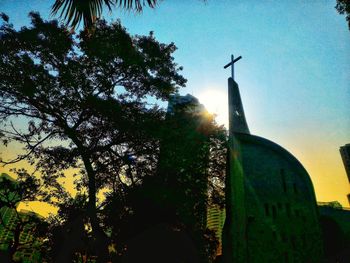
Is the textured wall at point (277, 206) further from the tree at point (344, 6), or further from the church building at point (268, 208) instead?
the tree at point (344, 6)

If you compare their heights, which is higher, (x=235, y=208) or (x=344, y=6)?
(x=344, y=6)

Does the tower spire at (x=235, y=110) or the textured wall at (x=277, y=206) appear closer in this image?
the textured wall at (x=277, y=206)

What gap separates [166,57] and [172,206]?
10.0 m

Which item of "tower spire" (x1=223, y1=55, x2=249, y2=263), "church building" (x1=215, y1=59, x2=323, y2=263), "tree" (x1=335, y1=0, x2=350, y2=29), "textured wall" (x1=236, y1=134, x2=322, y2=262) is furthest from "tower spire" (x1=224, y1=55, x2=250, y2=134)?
"tree" (x1=335, y1=0, x2=350, y2=29)

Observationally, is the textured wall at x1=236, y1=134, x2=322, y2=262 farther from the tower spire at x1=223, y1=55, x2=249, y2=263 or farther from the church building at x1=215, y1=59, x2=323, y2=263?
the tower spire at x1=223, y1=55, x2=249, y2=263

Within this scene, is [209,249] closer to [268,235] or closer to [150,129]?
[268,235]

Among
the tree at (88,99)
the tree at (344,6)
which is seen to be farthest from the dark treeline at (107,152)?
the tree at (344,6)

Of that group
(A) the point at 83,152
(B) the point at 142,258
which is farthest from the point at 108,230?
(A) the point at 83,152

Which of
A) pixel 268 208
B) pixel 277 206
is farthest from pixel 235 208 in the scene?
pixel 277 206

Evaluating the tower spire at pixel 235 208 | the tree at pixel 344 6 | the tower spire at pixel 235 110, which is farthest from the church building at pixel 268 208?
the tree at pixel 344 6

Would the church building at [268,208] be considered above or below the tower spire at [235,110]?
below

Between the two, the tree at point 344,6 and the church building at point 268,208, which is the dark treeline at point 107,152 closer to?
the church building at point 268,208

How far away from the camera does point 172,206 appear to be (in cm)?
1489

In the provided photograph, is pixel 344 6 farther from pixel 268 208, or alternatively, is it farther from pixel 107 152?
pixel 107 152
